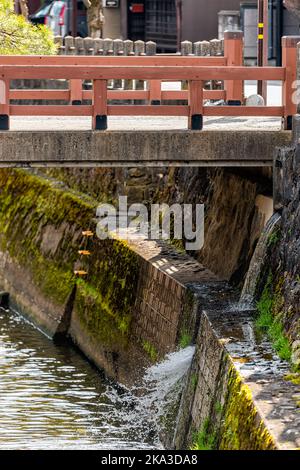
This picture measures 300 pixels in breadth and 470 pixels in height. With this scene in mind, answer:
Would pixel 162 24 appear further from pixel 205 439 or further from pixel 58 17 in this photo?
pixel 205 439

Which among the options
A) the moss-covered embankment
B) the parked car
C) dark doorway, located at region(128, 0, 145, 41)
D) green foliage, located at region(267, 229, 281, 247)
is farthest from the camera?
the parked car

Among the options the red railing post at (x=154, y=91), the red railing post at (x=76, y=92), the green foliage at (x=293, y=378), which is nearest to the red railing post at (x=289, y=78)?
the red railing post at (x=154, y=91)

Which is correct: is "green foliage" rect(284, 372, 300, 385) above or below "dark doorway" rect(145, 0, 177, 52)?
below

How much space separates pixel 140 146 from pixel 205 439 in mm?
4940

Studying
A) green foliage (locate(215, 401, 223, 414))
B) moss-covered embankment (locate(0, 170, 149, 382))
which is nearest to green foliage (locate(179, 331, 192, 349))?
moss-covered embankment (locate(0, 170, 149, 382))

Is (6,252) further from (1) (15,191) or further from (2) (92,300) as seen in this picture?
(2) (92,300)

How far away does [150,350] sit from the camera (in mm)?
23078

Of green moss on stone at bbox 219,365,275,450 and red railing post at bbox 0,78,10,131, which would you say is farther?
red railing post at bbox 0,78,10,131

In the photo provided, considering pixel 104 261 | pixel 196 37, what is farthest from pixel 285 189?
pixel 196 37

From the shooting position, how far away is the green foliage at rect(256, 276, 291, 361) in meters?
17.5

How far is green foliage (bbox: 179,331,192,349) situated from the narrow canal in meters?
1.12

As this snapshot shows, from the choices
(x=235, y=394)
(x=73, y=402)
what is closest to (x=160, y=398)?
(x=73, y=402)

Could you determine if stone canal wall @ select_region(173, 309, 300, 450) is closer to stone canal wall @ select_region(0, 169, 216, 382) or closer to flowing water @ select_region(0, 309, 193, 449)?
flowing water @ select_region(0, 309, 193, 449)
